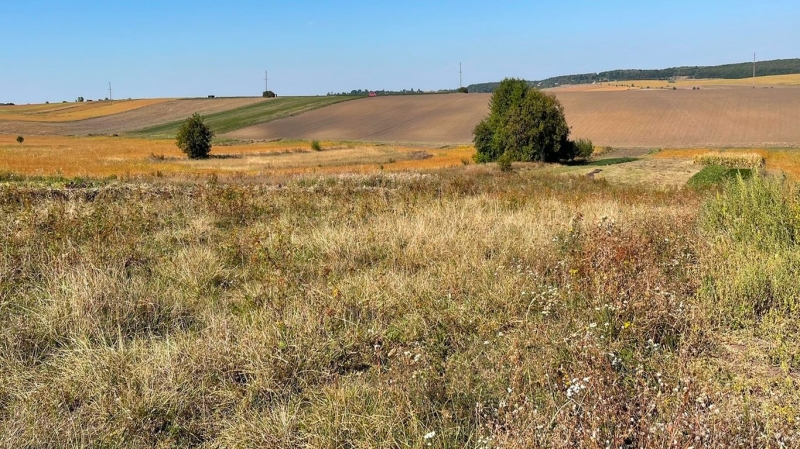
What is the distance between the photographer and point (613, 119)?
7488 cm

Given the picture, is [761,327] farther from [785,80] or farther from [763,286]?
[785,80]

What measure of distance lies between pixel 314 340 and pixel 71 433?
5.10ft

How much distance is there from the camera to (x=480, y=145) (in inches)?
1917

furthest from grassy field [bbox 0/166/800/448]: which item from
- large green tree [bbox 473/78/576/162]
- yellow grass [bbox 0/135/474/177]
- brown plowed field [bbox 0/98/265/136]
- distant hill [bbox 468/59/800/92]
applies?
distant hill [bbox 468/59/800/92]

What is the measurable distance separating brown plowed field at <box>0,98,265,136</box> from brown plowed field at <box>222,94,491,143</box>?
27891 mm

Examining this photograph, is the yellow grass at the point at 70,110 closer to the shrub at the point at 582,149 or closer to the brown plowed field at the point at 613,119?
the brown plowed field at the point at 613,119

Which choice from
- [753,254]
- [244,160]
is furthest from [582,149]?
[753,254]

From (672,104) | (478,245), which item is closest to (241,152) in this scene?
(478,245)

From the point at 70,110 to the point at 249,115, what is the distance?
182 ft

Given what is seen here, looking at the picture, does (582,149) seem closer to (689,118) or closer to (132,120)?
(689,118)

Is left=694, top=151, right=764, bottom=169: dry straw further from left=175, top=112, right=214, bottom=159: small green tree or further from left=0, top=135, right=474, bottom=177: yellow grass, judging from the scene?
left=175, top=112, right=214, bottom=159: small green tree

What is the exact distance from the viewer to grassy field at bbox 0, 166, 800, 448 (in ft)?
9.27

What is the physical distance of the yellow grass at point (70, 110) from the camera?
113981 millimetres

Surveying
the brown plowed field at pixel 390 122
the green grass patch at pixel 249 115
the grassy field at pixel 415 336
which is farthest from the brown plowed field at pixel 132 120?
the grassy field at pixel 415 336
